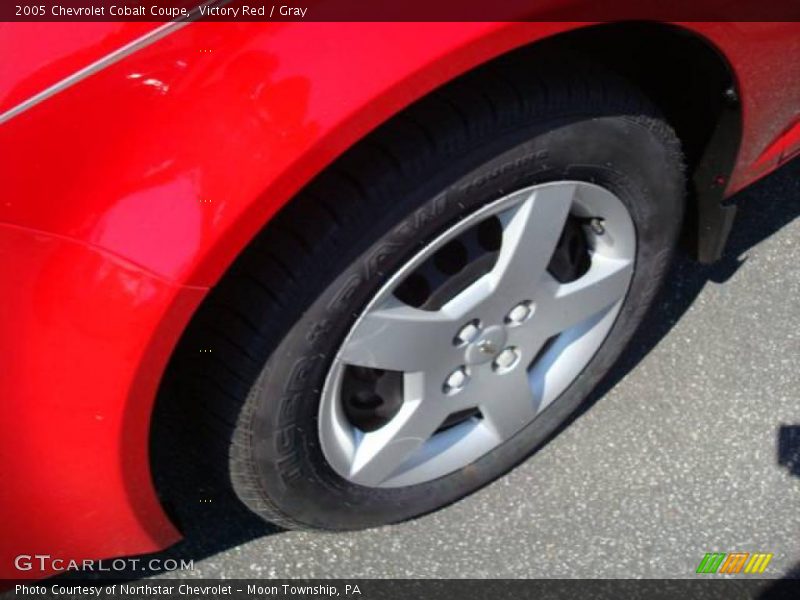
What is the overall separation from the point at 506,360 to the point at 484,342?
0.12m

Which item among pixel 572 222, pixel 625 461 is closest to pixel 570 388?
pixel 625 461

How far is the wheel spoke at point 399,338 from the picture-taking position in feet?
4.59

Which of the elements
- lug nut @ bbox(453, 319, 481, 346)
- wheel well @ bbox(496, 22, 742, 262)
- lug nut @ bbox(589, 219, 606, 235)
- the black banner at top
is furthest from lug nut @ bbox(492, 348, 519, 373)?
the black banner at top

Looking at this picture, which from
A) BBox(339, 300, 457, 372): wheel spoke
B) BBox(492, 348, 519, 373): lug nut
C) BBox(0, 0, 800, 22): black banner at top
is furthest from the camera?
BBox(492, 348, 519, 373): lug nut

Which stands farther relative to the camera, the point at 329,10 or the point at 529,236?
the point at 529,236

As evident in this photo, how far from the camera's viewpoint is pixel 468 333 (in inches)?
61.2

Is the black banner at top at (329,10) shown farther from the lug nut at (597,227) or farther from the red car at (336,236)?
the lug nut at (597,227)

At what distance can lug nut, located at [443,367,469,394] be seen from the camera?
1.62m

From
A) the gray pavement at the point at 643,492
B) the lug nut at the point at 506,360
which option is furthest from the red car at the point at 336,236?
the gray pavement at the point at 643,492

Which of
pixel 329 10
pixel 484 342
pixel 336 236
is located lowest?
pixel 484 342

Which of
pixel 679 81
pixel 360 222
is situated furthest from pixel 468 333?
pixel 679 81

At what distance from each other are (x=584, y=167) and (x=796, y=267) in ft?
3.25

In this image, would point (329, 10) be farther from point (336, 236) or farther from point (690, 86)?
point (690, 86)

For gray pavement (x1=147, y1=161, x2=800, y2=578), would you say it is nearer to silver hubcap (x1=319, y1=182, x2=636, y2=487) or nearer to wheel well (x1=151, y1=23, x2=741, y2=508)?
silver hubcap (x1=319, y1=182, x2=636, y2=487)
